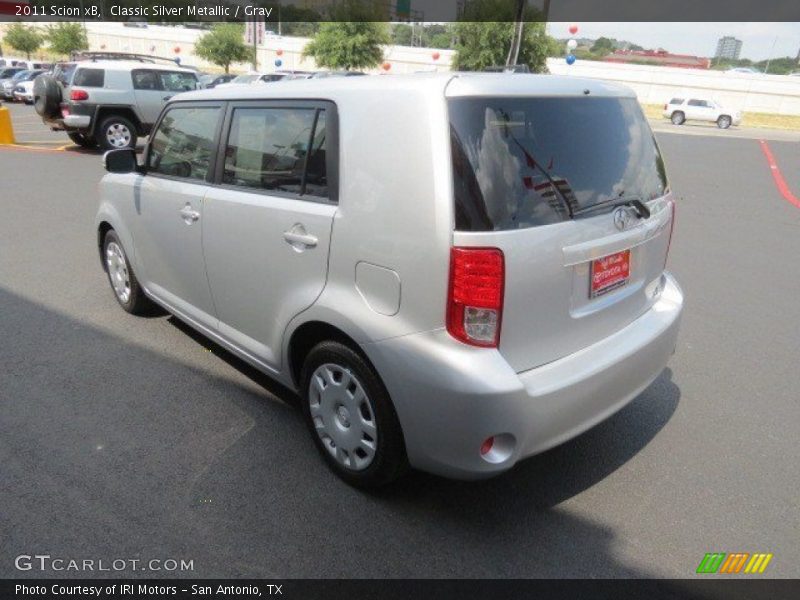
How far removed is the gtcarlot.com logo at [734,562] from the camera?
91.1 inches

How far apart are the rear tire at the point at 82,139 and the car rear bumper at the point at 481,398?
43.9 feet

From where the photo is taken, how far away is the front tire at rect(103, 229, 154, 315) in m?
4.39

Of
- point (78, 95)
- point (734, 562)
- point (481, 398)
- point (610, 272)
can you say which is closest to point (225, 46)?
point (78, 95)

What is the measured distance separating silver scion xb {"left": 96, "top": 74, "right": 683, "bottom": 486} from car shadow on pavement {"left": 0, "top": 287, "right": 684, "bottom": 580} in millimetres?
268

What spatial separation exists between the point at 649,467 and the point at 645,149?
1.56m

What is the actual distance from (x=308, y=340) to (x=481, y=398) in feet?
3.38

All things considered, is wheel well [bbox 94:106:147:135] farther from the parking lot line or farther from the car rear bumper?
the parking lot line

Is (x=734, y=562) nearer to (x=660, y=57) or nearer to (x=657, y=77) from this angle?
(x=657, y=77)

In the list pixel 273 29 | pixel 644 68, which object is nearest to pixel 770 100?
pixel 644 68

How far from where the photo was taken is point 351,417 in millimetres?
2594

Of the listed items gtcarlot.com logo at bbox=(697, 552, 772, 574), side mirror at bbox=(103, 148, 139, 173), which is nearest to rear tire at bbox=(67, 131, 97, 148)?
side mirror at bbox=(103, 148, 139, 173)

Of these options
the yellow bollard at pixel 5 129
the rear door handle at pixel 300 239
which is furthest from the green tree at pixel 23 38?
the rear door handle at pixel 300 239

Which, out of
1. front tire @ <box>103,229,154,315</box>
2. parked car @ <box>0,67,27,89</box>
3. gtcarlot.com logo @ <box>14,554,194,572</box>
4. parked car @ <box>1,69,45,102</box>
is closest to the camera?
gtcarlot.com logo @ <box>14,554,194,572</box>

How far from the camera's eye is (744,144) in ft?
69.2
